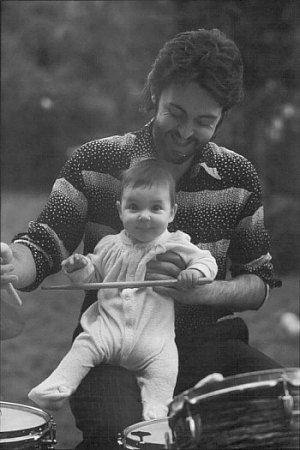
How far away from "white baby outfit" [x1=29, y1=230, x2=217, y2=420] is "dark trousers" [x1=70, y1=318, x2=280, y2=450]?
5cm

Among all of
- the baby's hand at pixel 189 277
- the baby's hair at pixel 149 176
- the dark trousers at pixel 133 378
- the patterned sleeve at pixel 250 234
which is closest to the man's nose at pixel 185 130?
the baby's hair at pixel 149 176

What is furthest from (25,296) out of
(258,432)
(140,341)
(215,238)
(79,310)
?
(258,432)

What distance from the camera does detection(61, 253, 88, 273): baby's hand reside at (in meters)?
3.66

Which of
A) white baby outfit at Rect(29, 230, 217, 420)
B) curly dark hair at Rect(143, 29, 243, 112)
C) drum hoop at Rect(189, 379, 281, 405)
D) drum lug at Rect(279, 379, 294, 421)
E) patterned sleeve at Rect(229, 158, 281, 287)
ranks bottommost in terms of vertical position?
drum lug at Rect(279, 379, 294, 421)

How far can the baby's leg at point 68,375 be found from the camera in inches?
143

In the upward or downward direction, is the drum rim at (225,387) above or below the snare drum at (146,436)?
above

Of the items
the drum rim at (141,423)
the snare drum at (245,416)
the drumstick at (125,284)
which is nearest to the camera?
the snare drum at (245,416)

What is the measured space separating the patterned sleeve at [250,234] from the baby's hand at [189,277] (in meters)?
0.19

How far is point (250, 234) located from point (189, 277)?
33cm

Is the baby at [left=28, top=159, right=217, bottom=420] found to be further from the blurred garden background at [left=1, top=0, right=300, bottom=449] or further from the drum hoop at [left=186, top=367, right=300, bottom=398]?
the drum hoop at [left=186, top=367, right=300, bottom=398]

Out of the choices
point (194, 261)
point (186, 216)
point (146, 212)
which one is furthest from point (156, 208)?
point (194, 261)

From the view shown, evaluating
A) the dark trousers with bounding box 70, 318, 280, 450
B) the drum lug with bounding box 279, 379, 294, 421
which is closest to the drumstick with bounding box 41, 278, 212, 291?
the dark trousers with bounding box 70, 318, 280, 450

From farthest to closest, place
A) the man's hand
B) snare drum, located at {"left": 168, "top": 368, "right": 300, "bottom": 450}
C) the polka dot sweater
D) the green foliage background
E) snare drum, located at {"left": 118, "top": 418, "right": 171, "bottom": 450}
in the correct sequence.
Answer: the green foliage background → the polka dot sweater → the man's hand → snare drum, located at {"left": 118, "top": 418, "right": 171, "bottom": 450} → snare drum, located at {"left": 168, "top": 368, "right": 300, "bottom": 450}

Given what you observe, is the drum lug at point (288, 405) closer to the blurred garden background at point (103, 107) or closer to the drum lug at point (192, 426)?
the drum lug at point (192, 426)
